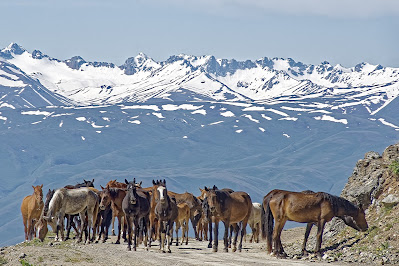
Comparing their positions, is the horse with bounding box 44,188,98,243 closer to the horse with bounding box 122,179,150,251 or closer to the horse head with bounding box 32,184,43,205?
the horse head with bounding box 32,184,43,205

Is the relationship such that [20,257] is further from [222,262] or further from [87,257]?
[222,262]

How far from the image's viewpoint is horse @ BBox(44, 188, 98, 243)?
125 feet

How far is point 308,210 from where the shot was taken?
108ft

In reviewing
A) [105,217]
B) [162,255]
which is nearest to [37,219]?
[105,217]

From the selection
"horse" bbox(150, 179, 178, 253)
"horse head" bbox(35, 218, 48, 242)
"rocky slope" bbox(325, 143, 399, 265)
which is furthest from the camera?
"horse head" bbox(35, 218, 48, 242)

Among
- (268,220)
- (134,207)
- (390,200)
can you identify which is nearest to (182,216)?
(134,207)

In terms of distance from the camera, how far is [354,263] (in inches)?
1206

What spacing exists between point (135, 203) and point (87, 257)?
6424 millimetres

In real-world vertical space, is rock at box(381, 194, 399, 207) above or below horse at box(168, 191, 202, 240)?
above

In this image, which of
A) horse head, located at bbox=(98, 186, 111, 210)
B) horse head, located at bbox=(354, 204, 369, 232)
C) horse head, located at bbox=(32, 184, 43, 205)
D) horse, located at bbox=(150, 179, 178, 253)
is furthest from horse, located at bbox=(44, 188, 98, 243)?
horse head, located at bbox=(354, 204, 369, 232)

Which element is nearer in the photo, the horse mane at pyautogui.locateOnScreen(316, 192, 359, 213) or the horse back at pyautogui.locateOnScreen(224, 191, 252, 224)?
the horse mane at pyautogui.locateOnScreen(316, 192, 359, 213)

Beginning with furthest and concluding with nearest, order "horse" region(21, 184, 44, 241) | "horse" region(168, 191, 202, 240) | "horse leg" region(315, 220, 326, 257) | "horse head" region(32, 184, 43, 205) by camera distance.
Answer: "horse" region(168, 191, 202, 240) → "horse" region(21, 184, 44, 241) → "horse head" region(32, 184, 43, 205) → "horse leg" region(315, 220, 326, 257)

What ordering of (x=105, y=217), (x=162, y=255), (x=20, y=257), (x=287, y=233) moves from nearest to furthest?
(x=20, y=257)
(x=162, y=255)
(x=105, y=217)
(x=287, y=233)

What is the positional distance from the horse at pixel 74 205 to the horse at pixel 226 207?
6.99m
